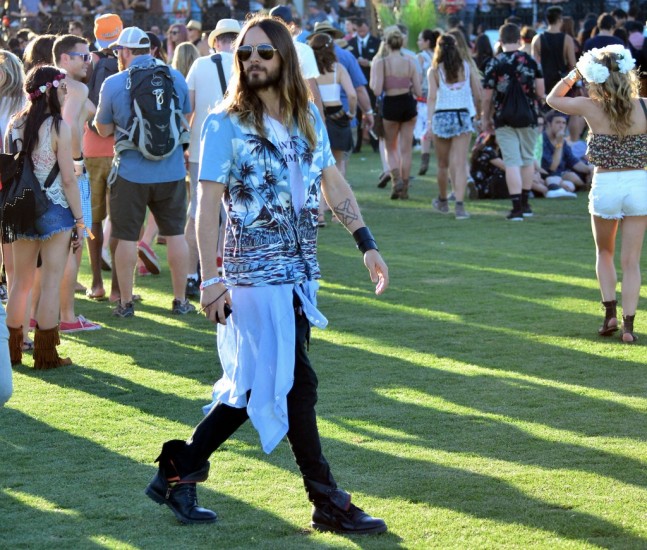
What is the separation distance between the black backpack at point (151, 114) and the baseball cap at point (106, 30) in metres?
2.05

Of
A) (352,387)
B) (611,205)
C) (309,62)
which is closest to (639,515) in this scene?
(352,387)

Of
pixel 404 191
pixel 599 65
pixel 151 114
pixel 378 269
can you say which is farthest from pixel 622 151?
pixel 404 191

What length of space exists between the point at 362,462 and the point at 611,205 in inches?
127

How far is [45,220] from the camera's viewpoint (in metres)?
7.20

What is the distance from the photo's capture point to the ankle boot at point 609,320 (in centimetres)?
805

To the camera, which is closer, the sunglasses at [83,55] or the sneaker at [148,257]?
the sunglasses at [83,55]

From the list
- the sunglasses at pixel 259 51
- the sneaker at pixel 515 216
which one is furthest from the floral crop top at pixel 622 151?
the sneaker at pixel 515 216

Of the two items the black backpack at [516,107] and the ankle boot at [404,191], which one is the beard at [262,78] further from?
the ankle boot at [404,191]

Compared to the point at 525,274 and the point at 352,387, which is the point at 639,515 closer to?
the point at 352,387

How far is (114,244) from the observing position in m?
9.45

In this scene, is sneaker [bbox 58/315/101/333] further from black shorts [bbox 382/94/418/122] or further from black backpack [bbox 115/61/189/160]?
black shorts [bbox 382/94/418/122]

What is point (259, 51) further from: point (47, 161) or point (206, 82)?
point (206, 82)

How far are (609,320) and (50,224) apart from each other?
151 inches

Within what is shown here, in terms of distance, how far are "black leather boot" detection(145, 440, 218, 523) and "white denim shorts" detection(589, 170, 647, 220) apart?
4149 mm
